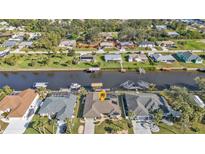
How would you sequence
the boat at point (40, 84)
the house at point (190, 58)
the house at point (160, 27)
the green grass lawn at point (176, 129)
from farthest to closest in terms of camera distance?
the house at point (160, 27) < the house at point (190, 58) < the boat at point (40, 84) < the green grass lawn at point (176, 129)

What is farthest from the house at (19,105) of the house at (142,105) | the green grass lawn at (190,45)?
the green grass lawn at (190,45)

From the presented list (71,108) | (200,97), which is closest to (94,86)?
(71,108)

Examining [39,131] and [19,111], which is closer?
[39,131]

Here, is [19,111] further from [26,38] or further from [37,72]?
[26,38]

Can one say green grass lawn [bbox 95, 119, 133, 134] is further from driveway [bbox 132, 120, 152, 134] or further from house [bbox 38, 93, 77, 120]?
house [bbox 38, 93, 77, 120]

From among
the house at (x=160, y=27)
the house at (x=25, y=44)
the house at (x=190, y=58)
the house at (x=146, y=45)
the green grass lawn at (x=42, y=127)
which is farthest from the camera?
the house at (x=160, y=27)

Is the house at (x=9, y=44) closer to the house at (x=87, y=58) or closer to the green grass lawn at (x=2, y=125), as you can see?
the house at (x=87, y=58)
